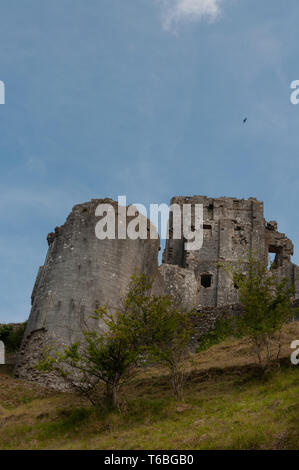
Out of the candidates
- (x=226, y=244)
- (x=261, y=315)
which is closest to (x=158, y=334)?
(x=261, y=315)

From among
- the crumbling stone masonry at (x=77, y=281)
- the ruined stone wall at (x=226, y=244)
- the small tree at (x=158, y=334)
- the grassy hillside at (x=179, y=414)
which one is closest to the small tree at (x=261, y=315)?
the grassy hillside at (x=179, y=414)

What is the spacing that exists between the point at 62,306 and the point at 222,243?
84.0 ft

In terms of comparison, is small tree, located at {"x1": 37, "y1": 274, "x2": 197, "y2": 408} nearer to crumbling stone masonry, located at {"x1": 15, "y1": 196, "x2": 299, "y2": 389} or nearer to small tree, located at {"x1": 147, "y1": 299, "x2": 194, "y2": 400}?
small tree, located at {"x1": 147, "y1": 299, "x2": 194, "y2": 400}

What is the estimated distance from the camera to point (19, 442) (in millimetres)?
14344

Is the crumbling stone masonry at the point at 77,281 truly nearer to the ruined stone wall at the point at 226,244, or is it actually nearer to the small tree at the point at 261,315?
the small tree at the point at 261,315

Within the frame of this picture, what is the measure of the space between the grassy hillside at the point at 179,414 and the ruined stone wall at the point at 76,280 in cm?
183

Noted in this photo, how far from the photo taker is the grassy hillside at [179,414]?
11914 millimetres

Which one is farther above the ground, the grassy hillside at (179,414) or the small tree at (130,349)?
the small tree at (130,349)

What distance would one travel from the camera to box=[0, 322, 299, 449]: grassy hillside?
11914mm

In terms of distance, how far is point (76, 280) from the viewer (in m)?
21.7
